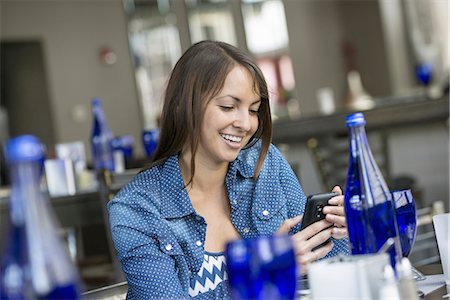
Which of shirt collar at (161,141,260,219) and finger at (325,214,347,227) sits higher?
shirt collar at (161,141,260,219)

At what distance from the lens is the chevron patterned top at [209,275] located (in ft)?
5.50

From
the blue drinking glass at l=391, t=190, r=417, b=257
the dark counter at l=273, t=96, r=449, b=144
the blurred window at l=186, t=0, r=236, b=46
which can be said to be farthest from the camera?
the blurred window at l=186, t=0, r=236, b=46

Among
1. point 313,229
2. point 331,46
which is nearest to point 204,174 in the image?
point 313,229

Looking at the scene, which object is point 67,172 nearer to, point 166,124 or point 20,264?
point 166,124

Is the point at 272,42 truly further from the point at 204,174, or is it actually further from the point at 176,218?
the point at 176,218

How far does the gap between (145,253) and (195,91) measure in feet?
1.16

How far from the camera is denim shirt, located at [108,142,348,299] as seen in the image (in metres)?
1.59

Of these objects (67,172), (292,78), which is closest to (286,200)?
(67,172)

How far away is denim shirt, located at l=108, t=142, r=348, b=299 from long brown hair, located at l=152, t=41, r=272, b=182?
6cm

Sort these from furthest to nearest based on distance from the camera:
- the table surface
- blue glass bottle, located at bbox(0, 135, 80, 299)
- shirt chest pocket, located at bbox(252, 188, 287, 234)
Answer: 1. shirt chest pocket, located at bbox(252, 188, 287, 234)
2. the table surface
3. blue glass bottle, located at bbox(0, 135, 80, 299)

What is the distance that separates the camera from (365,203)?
1.28 meters

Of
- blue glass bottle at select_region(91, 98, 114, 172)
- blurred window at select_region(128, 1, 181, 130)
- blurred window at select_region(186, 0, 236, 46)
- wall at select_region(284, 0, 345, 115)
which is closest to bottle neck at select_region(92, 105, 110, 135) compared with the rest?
blue glass bottle at select_region(91, 98, 114, 172)

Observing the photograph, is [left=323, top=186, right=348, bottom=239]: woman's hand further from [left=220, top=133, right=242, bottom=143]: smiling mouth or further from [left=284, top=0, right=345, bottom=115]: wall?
[left=284, top=0, right=345, bottom=115]: wall

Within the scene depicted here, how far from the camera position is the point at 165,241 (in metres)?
1.64
